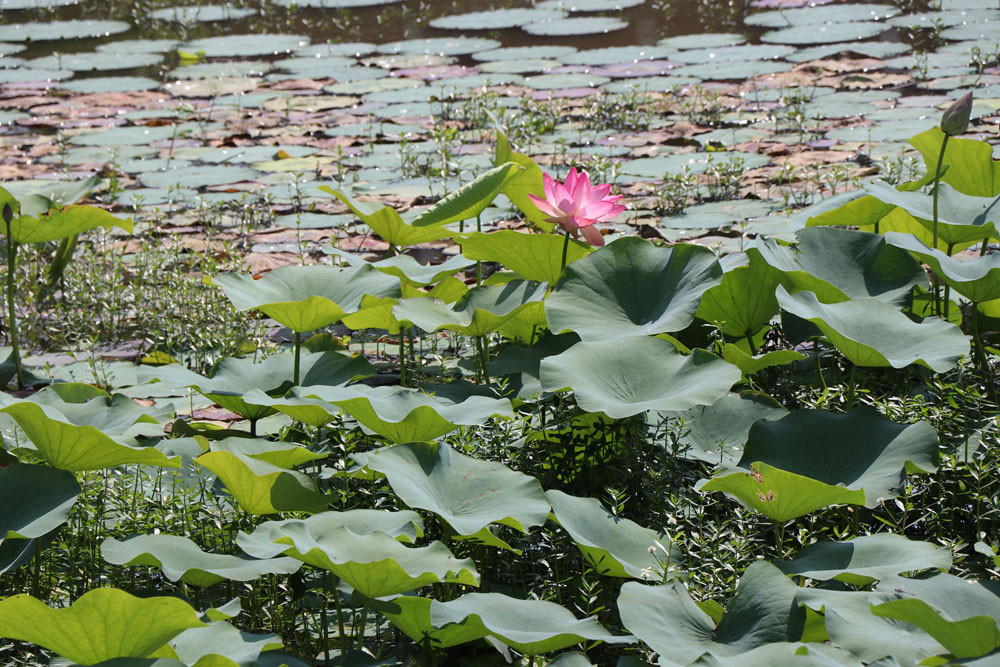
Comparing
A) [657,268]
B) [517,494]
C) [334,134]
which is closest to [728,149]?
[334,134]

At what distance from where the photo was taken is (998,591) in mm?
1486

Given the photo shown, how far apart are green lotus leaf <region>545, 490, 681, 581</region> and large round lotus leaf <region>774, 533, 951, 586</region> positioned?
192 millimetres

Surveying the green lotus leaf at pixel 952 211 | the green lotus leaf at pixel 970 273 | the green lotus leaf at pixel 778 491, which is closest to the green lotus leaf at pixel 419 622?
the green lotus leaf at pixel 778 491

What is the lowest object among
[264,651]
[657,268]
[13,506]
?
[264,651]

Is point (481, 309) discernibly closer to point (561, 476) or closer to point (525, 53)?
point (561, 476)

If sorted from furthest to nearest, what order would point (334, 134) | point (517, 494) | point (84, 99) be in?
point (84, 99)
point (334, 134)
point (517, 494)

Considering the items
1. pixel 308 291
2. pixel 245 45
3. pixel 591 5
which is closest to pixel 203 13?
pixel 245 45

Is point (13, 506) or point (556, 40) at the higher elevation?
point (556, 40)

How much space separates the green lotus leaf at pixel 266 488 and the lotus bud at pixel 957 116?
1571 millimetres

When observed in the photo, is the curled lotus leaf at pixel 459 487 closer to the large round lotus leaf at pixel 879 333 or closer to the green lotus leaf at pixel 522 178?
the large round lotus leaf at pixel 879 333

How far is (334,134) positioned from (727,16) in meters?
4.13

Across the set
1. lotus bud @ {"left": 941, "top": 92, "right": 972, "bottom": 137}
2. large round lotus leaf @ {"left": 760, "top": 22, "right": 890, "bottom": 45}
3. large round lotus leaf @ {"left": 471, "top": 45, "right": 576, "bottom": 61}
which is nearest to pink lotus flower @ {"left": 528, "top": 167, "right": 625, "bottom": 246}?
lotus bud @ {"left": 941, "top": 92, "right": 972, "bottom": 137}

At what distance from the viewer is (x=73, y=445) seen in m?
1.74

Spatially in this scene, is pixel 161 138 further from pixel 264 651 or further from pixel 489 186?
pixel 264 651
